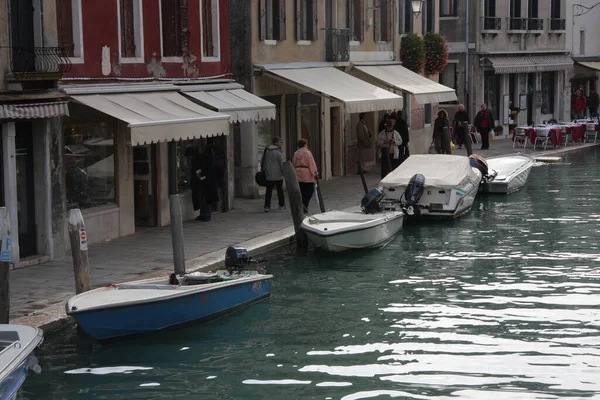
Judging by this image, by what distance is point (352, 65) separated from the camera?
31078 millimetres

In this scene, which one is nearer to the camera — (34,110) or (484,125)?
(34,110)

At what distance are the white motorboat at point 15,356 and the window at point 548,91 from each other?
139 feet

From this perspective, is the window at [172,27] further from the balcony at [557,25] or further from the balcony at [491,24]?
the balcony at [557,25]

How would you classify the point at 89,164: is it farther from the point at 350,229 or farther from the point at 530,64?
the point at 530,64

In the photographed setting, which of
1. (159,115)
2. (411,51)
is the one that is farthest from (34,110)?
(411,51)

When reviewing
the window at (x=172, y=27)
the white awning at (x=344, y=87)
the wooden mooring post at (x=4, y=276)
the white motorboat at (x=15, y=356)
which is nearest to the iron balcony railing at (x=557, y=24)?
the white awning at (x=344, y=87)

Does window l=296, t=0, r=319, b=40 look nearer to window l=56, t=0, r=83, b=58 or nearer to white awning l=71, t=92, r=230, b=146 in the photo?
white awning l=71, t=92, r=230, b=146

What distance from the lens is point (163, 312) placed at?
13930mm

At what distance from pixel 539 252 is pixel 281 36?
9.67m

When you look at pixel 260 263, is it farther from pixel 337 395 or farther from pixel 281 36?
pixel 281 36

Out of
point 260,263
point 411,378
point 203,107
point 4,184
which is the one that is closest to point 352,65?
point 203,107

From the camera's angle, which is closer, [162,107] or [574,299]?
[574,299]

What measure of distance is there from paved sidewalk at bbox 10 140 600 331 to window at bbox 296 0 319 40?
452cm

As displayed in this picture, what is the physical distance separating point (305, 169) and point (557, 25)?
31061 mm
